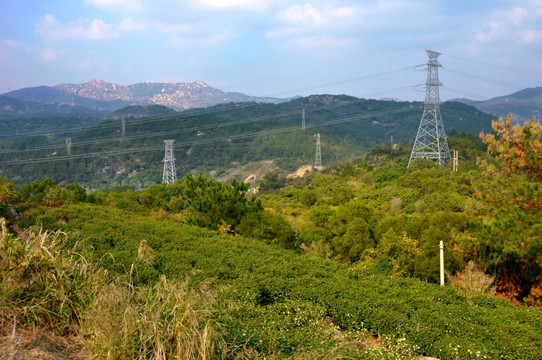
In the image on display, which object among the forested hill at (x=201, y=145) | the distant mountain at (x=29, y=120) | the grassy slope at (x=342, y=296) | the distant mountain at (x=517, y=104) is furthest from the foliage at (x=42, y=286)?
the distant mountain at (x=517, y=104)

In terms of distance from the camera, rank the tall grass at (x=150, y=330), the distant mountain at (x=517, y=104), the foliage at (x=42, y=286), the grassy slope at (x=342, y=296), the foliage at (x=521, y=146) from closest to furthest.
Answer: the tall grass at (x=150, y=330), the foliage at (x=42, y=286), the grassy slope at (x=342, y=296), the foliage at (x=521, y=146), the distant mountain at (x=517, y=104)

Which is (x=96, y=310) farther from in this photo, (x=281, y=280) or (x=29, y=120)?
(x=29, y=120)

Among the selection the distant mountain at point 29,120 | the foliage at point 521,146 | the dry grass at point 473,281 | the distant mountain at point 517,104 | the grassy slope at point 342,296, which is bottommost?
the dry grass at point 473,281

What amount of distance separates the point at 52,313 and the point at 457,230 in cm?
983

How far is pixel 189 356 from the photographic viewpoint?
361 cm

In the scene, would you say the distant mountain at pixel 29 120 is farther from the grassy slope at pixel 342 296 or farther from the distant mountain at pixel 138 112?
the grassy slope at pixel 342 296

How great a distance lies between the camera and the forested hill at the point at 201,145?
6769 centimetres

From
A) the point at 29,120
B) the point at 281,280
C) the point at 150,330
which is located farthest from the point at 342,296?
the point at 29,120

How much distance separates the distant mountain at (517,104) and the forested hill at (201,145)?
173ft

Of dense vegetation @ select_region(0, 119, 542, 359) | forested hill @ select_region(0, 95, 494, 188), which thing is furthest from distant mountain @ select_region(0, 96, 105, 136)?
dense vegetation @ select_region(0, 119, 542, 359)

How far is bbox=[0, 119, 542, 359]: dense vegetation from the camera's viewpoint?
4.01 m

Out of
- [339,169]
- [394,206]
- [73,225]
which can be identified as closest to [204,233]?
[73,225]

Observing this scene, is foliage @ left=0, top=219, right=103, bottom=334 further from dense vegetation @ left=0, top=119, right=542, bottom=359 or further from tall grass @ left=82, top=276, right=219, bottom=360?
tall grass @ left=82, top=276, right=219, bottom=360

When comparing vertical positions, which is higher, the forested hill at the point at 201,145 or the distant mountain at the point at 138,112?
the distant mountain at the point at 138,112
